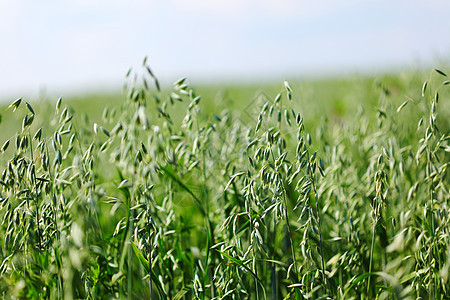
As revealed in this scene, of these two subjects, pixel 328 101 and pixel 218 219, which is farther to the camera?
pixel 328 101

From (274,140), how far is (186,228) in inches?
24.2

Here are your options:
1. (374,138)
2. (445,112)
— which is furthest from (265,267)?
(445,112)

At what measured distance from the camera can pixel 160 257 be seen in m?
1.61

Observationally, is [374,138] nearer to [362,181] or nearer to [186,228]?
[362,181]

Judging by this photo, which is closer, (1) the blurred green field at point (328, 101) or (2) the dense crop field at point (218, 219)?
(2) the dense crop field at point (218, 219)

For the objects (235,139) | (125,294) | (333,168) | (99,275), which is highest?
(235,139)

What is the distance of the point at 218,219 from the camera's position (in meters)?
2.06

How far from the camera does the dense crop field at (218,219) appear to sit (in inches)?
51.8

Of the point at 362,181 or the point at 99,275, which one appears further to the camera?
the point at 362,181

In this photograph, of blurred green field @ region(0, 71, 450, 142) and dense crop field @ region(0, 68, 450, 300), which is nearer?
dense crop field @ region(0, 68, 450, 300)

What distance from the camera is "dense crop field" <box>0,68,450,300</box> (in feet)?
4.31

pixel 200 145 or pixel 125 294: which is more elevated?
pixel 200 145

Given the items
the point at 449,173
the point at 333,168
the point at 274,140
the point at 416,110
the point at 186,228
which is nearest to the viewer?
the point at 274,140

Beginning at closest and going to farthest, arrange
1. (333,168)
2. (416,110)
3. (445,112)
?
(333,168) → (445,112) → (416,110)
